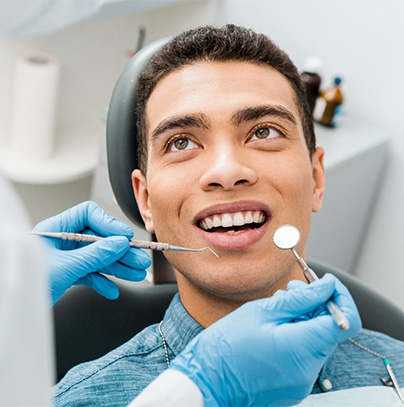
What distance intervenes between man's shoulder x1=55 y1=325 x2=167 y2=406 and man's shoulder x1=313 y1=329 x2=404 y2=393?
0.35 meters

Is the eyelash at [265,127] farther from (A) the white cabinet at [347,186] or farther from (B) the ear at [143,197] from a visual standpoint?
(A) the white cabinet at [347,186]

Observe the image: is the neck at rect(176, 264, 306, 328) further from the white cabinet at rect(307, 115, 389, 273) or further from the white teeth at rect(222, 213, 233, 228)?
the white cabinet at rect(307, 115, 389, 273)

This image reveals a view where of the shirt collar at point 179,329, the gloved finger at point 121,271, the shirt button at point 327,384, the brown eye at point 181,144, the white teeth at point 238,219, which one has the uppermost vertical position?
the brown eye at point 181,144

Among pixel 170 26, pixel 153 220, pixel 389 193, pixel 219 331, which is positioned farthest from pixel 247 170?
pixel 170 26

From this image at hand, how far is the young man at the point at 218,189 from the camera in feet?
4.08

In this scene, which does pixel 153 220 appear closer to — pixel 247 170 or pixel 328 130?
pixel 247 170

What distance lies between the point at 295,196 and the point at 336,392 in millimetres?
415

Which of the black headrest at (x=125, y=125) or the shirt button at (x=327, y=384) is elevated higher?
the black headrest at (x=125, y=125)

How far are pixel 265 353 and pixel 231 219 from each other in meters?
0.35

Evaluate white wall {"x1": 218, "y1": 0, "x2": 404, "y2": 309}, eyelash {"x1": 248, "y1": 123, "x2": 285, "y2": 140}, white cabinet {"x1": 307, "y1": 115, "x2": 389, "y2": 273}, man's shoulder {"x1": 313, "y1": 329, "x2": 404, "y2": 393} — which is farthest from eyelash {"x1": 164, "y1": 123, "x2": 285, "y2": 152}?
white wall {"x1": 218, "y1": 0, "x2": 404, "y2": 309}

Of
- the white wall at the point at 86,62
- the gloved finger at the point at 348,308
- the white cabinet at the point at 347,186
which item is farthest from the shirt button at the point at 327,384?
the white wall at the point at 86,62

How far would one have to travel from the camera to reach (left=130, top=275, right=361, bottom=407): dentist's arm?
96cm

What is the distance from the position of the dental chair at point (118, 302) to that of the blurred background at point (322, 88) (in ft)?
2.26

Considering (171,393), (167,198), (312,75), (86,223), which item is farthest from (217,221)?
(312,75)
